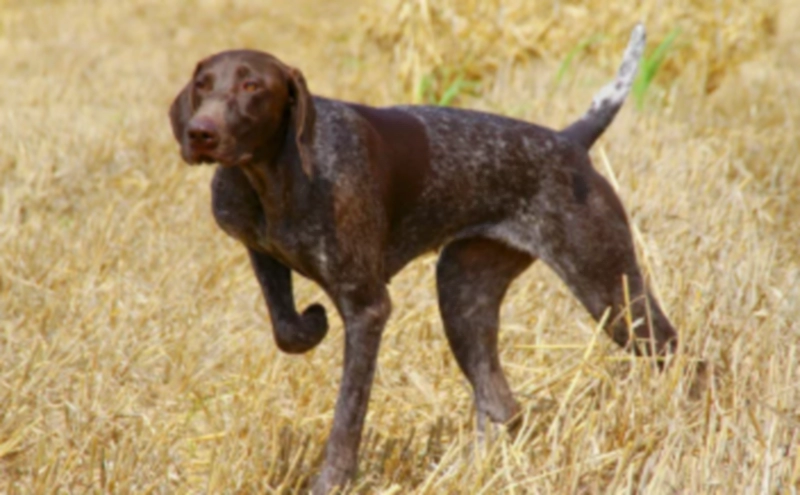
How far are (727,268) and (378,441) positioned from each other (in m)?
1.86

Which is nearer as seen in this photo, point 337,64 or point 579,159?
point 579,159

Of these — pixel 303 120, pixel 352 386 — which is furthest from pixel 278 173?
pixel 352 386

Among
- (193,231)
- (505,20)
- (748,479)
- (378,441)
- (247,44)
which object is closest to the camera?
(748,479)

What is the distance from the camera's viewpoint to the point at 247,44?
12.2 m

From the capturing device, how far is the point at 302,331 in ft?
13.8

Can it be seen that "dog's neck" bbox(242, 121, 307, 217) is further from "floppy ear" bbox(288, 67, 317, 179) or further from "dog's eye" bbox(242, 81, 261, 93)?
"dog's eye" bbox(242, 81, 261, 93)

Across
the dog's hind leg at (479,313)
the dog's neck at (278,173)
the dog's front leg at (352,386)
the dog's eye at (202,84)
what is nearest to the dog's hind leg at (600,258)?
the dog's hind leg at (479,313)

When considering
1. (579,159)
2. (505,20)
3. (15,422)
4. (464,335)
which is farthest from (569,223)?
(505,20)

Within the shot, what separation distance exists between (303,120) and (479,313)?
1.32 m

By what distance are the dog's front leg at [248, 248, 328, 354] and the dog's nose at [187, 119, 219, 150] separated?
28.1 inches

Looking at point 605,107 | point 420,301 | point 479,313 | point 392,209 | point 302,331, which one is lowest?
point 420,301

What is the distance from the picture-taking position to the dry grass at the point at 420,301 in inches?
164

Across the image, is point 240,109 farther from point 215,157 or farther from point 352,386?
point 352,386

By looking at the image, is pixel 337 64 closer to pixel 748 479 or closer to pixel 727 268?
pixel 727 268
